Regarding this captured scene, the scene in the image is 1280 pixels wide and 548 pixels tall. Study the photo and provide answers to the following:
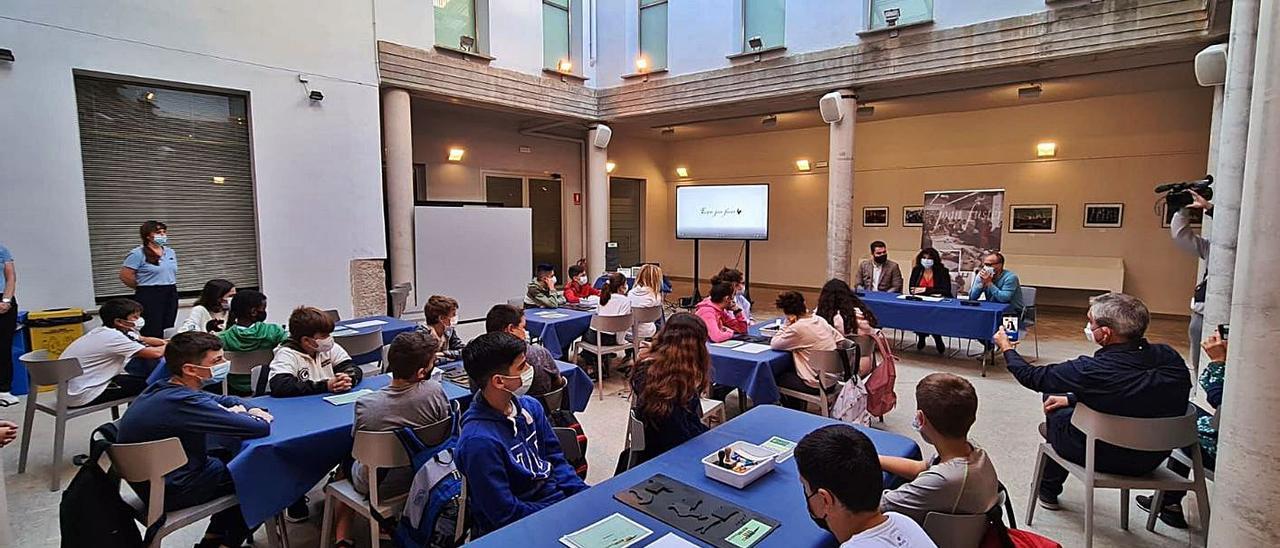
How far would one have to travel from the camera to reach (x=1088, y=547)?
2629mm

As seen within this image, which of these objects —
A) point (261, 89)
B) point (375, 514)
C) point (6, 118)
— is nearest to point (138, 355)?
point (375, 514)

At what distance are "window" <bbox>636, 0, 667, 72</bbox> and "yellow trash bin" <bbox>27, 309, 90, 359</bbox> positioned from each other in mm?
7478

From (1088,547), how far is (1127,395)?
71cm

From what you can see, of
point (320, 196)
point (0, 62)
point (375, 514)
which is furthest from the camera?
point (320, 196)

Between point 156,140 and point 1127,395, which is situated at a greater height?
point 156,140

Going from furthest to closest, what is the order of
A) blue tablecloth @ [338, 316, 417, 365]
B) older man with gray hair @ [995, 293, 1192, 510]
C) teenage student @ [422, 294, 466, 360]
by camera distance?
1. blue tablecloth @ [338, 316, 417, 365]
2. teenage student @ [422, 294, 466, 360]
3. older man with gray hair @ [995, 293, 1192, 510]

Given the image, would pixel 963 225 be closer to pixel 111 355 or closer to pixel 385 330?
pixel 385 330

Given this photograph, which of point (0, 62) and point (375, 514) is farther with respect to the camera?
point (0, 62)

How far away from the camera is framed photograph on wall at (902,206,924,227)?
34.7ft

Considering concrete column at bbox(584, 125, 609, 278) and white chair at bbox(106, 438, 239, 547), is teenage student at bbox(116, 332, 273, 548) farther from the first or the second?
concrete column at bbox(584, 125, 609, 278)

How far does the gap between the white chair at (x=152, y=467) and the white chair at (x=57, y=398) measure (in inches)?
72.5

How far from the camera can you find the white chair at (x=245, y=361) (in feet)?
11.2

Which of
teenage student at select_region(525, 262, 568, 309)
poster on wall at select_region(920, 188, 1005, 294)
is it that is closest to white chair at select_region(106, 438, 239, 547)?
teenage student at select_region(525, 262, 568, 309)

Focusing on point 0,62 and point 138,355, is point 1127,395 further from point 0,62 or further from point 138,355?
point 0,62
